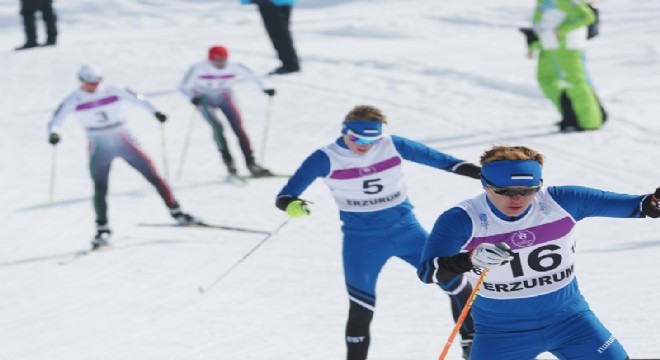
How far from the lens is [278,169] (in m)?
13.9

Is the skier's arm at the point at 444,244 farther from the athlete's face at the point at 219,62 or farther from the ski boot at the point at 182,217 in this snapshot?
the athlete's face at the point at 219,62

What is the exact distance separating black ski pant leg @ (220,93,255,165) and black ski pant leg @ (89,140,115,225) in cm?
267

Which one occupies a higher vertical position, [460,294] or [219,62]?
[460,294]

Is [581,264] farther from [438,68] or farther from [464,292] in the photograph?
[438,68]

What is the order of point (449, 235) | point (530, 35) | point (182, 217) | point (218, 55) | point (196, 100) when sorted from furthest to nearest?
point (530, 35), point (196, 100), point (218, 55), point (182, 217), point (449, 235)

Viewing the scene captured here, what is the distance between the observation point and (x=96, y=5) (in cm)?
2548

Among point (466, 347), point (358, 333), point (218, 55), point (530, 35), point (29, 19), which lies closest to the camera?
point (358, 333)

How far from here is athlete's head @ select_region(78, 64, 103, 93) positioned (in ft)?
35.7

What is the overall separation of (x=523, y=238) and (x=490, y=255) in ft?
1.28

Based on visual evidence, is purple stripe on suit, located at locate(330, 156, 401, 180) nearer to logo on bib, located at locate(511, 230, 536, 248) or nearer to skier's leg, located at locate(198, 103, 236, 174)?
logo on bib, located at locate(511, 230, 536, 248)

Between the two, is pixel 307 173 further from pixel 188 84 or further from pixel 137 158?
pixel 188 84

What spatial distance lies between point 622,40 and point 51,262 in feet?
45.6

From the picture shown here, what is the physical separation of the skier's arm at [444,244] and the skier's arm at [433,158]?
187 cm

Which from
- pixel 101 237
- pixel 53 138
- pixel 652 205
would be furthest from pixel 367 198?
pixel 53 138
